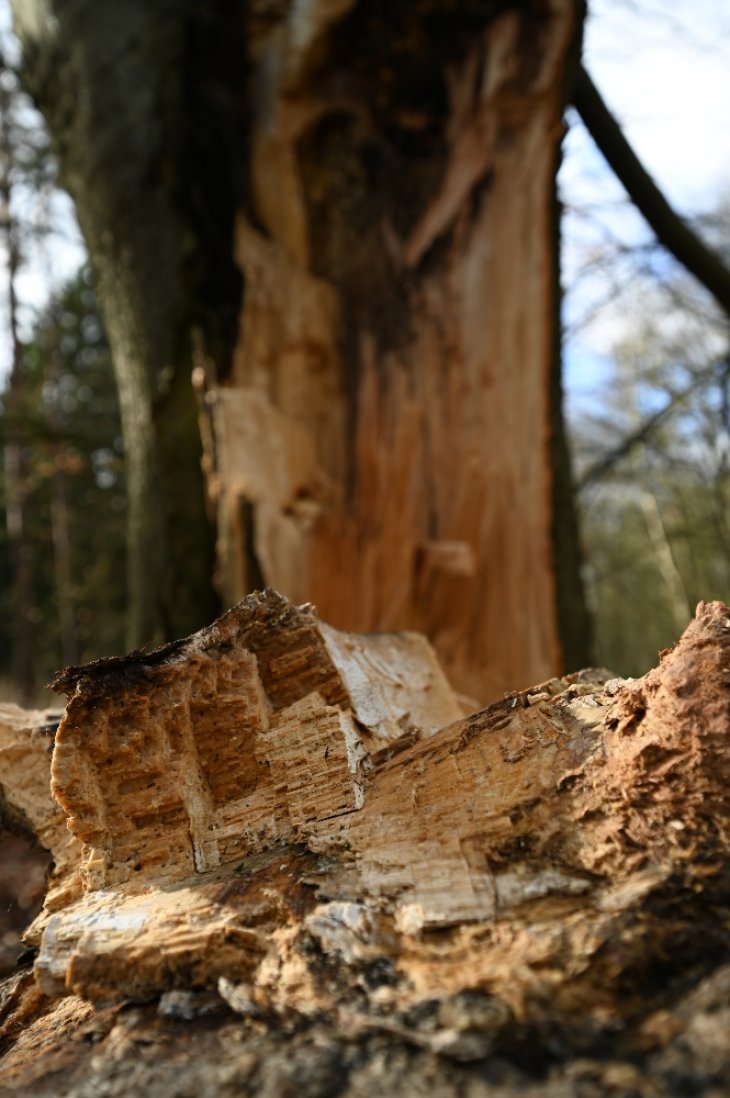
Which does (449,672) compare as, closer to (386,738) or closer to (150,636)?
(150,636)

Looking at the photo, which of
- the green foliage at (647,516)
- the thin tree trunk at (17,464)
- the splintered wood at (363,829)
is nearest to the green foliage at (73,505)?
the thin tree trunk at (17,464)

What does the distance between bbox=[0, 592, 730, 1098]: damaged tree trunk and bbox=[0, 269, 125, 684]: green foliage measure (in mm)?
9227

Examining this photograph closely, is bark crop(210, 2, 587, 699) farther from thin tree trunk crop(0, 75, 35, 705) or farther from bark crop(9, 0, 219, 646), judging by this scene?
thin tree trunk crop(0, 75, 35, 705)

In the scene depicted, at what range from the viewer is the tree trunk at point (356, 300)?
2.47 m

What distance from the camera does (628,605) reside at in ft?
43.1

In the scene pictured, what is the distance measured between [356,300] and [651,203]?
55.0 inches

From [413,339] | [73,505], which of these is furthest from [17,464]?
[413,339]

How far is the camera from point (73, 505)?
12266mm

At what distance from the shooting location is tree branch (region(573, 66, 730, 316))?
3.13m

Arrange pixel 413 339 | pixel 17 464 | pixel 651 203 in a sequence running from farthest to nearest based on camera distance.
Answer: pixel 17 464 → pixel 651 203 → pixel 413 339

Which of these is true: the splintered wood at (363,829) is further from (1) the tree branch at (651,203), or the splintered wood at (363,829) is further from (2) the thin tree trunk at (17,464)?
(2) the thin tree trunk at (17,464)

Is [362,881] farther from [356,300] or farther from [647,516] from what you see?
[647,516]

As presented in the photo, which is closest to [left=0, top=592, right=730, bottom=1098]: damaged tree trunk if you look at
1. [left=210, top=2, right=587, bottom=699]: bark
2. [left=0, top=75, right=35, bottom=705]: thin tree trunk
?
[left=210, top=2, right=587, bottom=699]: bark

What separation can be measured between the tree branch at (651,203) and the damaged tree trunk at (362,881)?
8.90 ft
